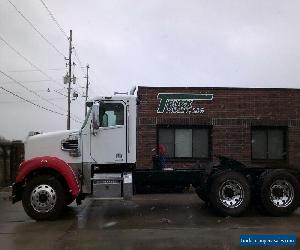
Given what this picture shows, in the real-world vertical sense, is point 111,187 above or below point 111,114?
below

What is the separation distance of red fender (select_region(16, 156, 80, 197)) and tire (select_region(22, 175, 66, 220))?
0.27m

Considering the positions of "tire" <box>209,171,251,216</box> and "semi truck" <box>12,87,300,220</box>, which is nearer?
"semi truck" <box>12,87,300,220</box>

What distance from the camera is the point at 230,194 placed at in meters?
12.3

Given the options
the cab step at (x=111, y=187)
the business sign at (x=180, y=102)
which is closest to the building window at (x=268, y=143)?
the business sign at (x=180, y=102)

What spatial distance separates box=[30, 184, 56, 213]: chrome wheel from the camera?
38.0 feet

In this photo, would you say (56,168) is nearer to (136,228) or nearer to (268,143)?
(136,228)

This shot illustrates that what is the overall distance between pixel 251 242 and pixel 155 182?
4266mm

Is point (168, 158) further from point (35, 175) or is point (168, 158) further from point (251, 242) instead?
point (251, 242)

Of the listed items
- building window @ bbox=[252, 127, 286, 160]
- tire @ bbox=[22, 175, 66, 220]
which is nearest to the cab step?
tire @ bbox=[22, 175, 66, 220]

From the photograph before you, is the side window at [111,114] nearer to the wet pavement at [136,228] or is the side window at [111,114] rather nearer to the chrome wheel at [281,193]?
the wet pavement at [136,228]

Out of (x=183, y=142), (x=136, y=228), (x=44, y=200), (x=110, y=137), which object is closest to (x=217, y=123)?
(x=183, y=142)

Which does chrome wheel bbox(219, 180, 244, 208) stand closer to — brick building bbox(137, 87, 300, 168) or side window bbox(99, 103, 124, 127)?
side window bbox(99, 103, 124, 127)

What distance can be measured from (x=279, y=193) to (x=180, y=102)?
9.26 m

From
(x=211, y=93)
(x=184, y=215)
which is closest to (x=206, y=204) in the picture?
(x=184, y=215)
